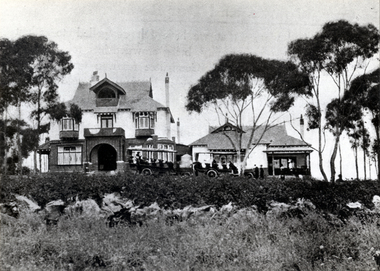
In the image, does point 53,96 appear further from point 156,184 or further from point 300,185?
point 300,185

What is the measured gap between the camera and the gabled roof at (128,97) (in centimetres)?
1173

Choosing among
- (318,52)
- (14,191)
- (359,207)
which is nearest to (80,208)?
(14,191)

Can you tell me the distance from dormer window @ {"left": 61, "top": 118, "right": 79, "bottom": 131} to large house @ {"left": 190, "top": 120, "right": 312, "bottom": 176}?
182 inches

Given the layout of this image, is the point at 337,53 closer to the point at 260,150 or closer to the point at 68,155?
the point at 260,150

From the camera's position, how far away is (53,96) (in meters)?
11.4

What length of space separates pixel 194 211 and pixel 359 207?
3607 millimetres

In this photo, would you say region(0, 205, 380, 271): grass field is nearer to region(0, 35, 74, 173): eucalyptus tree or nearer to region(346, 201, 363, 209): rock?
region(346, 201, 363, 209): rock

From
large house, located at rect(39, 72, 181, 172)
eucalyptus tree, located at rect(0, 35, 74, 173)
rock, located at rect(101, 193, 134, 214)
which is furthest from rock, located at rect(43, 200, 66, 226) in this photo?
large house, located at rect(39, 72, 181, 172)

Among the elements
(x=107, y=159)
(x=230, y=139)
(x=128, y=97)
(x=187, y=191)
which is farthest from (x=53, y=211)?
(x=230, y=139)

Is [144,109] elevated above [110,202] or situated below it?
above

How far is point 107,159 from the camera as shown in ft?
37.3

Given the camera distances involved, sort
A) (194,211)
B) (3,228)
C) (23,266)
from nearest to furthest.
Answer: (23,266)
(3,228)
(194,211)

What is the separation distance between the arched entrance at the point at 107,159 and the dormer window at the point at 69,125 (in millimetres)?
1341

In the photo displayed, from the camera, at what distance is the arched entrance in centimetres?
1116
